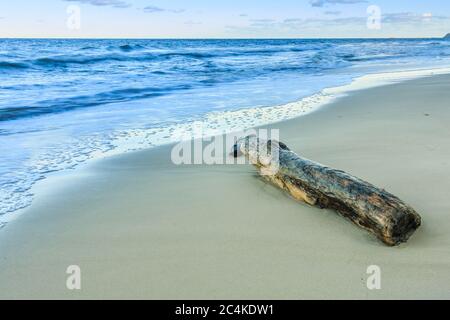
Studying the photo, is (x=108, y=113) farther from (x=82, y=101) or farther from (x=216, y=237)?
(x=216, y=237)

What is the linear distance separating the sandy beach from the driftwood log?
0.30 feet

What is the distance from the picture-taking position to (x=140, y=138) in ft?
20.5

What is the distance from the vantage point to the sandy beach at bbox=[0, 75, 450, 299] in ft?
8.18

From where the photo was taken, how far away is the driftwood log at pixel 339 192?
109 inches

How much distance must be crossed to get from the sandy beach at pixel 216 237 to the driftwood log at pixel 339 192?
0.09 m

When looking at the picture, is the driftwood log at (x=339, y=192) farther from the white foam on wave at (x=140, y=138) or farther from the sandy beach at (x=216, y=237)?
the white foam on wave at (x=140, y=138)

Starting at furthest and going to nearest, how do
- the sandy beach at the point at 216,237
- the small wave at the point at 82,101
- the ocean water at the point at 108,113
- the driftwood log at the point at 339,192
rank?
the small wave at the point at 82,101 → the ocean water at the point at 108,113 → the driftwood log at the point at 339,192 → the sandy beach at the point at 216,237

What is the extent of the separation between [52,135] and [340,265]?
5.39m

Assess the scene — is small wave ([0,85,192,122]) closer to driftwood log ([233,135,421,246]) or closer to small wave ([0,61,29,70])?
driftwood log ([233,135,421,246])

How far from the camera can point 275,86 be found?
41.5ft

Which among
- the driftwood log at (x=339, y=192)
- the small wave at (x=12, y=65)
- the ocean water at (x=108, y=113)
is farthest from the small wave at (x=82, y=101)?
the small wave at (x=12, y=65)

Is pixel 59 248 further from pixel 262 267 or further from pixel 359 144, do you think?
pixel 359 144

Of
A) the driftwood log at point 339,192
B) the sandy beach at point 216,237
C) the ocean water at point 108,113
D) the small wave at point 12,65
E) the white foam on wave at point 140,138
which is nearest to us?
the sandy beach at point 216,237
